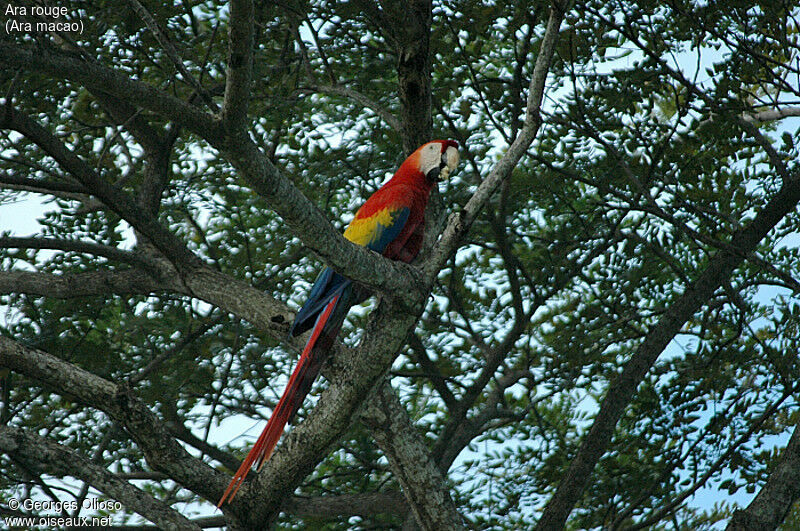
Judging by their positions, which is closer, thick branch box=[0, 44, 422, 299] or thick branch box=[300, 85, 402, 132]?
thick branch box=[0, 44, 422, 299]

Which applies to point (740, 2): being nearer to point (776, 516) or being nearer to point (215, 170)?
point (776, 516)

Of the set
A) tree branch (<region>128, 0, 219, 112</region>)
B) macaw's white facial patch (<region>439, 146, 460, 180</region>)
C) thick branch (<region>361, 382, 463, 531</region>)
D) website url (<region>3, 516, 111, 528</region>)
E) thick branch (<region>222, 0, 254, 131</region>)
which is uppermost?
macaw's white facial patch (<region>439, 146, 460, 180</region>)

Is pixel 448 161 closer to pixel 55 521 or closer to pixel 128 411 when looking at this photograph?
pixel 128 411

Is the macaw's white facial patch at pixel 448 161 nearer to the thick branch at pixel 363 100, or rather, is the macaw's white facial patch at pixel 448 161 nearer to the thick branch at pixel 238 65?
the thick branch at pixel 363 100

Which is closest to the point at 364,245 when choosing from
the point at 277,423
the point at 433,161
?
the point at 433,161

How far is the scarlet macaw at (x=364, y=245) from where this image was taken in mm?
2668

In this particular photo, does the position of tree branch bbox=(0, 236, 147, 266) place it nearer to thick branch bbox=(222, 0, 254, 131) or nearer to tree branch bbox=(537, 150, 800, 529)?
thick branch bbox=(222, 0, 254, 131)

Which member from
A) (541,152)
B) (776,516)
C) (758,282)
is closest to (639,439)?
(758,282)

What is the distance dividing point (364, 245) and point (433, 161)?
1.56 ft

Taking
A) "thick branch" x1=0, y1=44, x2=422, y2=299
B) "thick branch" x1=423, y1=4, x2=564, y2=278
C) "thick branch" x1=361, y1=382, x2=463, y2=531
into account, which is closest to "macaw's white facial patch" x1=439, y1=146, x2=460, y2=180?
"thick branch" x1=423, y1=4, x2=564, y2=278

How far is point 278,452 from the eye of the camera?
9.19ft

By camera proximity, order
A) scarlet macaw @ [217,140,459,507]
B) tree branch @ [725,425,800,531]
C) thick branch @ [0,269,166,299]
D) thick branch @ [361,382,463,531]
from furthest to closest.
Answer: thick branch @ [0,269,166,299]
thick branch @ [361,382,463,531]
tree branch @ [725,425,800,531]
scarlet macaw @ [217,140,459,507]

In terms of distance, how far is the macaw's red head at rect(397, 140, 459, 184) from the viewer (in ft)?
10.6

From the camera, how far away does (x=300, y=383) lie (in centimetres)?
270
